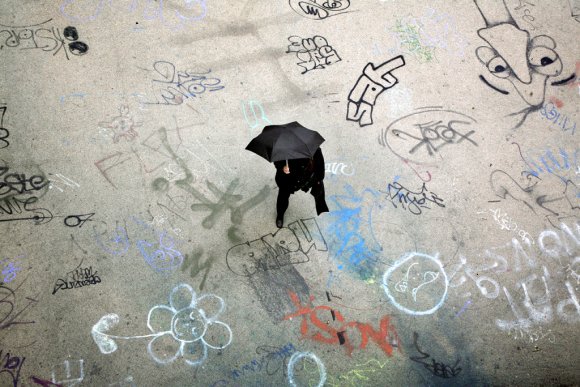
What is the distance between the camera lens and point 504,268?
506 centimetres

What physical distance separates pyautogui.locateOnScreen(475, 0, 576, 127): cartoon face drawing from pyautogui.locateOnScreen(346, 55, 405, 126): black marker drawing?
128 centimetres

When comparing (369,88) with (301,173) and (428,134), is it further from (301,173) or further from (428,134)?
(301,173)

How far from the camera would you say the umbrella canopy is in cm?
416

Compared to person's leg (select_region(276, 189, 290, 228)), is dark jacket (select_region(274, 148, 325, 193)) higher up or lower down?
higher up

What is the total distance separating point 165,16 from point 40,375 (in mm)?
4760

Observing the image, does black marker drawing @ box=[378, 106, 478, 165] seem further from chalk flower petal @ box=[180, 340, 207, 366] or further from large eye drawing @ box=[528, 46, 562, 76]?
chalk flower petal @ box=[180, 340, 207, 366]

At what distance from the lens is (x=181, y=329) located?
4.62 m

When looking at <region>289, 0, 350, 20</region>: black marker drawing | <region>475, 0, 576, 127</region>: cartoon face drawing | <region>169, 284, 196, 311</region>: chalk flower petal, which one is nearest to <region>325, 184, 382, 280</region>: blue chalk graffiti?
<region>169, 284, 196, 311</region>: chalk flower petal

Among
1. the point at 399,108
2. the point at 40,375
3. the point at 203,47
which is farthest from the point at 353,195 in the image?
the point at 40,375

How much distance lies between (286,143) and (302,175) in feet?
1.64

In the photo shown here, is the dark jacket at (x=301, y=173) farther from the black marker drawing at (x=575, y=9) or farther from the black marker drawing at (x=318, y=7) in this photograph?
the black marker drawing at (x=575, y=9)

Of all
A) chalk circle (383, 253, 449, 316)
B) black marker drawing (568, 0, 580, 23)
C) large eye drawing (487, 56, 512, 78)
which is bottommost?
chalk circle (383, 253, 449, 316)

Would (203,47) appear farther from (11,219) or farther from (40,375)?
(40,375)

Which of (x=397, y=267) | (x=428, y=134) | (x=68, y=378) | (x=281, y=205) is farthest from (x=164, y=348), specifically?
(x=428, y=134)
